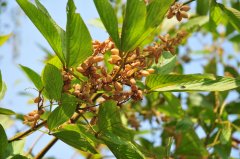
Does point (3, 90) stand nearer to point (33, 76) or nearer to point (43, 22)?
point (33, 76)

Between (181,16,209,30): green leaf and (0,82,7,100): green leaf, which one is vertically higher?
(181,16,209,30): green leaf


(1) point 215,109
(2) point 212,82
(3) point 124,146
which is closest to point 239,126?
(1) point 215,109

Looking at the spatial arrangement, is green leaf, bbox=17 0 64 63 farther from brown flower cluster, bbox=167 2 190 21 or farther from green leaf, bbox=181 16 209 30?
green leaf, bbox=181 16 209 30

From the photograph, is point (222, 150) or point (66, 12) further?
point (222, 150)

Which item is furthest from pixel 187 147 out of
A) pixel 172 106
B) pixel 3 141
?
pixel 3 141

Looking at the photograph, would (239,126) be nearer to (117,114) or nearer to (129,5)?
(117,114)

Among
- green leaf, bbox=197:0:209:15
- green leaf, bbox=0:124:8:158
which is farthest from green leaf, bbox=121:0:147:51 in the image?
green leaf, bbox=197:0:209:15
